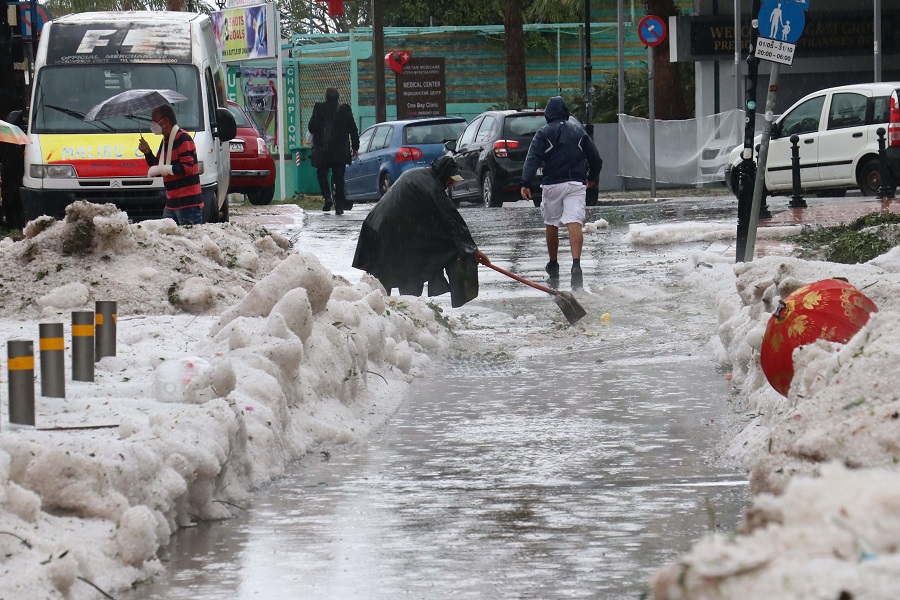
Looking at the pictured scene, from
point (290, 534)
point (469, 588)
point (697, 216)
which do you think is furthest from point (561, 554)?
point (697, 216)

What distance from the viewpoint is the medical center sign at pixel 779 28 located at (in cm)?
1277

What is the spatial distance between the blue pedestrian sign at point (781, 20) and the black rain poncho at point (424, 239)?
371cm

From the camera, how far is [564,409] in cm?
779

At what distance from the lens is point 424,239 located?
11047mm

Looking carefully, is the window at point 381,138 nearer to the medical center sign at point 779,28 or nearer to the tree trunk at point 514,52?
the tree trunk at point 514,52

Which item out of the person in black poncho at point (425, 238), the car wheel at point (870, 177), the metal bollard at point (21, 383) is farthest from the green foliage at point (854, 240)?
the metal bollard at point (21, 383)

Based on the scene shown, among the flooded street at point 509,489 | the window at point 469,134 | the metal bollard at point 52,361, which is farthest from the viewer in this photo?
the window at point 469,134

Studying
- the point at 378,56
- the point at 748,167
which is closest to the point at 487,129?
the point at 378,56

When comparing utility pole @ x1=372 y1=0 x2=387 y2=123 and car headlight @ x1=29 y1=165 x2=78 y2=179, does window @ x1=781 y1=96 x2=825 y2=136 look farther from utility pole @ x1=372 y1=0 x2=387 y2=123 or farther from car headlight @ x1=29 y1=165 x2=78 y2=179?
utility pole @ x1=372 y1=0 x2=387 y2=123

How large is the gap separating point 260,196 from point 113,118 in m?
11.5

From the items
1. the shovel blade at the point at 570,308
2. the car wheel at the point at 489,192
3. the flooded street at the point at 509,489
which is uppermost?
the car wheel at the point at 489,192

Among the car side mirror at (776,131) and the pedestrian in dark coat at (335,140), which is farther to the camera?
the pedestrian in dark coat at (335,140)

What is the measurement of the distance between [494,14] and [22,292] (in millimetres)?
37373

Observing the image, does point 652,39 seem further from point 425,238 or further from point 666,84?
point 425,238
